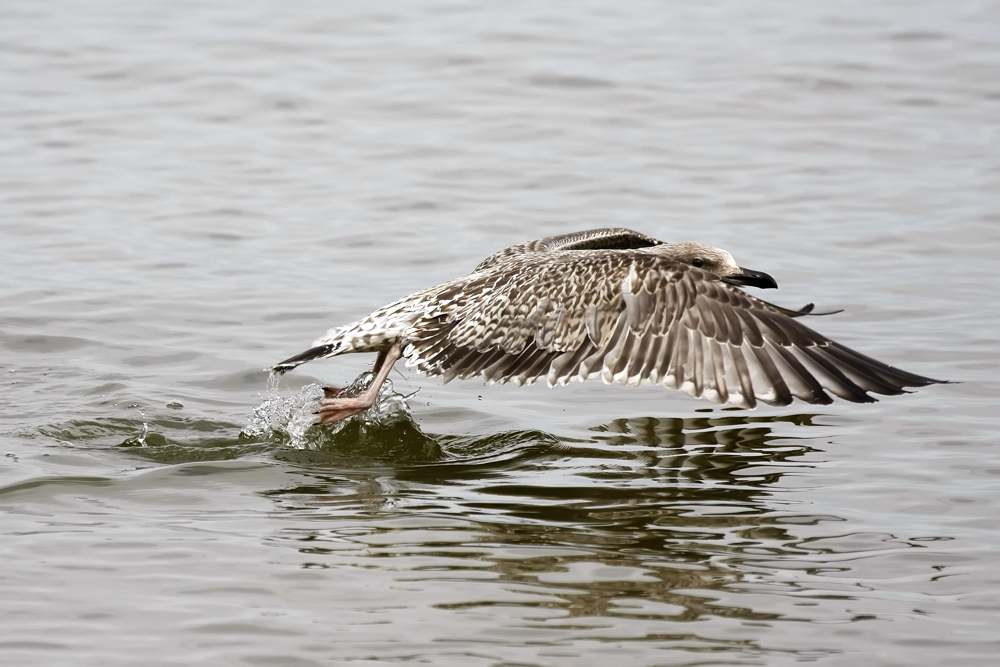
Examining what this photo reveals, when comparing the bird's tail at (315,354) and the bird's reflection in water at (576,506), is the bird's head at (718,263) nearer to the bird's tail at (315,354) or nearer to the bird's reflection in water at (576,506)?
the bird's reflection in water at (576,506)

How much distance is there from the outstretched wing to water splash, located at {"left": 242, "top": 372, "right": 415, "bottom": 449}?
612 mm

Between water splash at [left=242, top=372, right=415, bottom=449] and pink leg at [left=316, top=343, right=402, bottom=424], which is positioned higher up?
pink leg at [left=316, top=343, right=402, bottom=424]

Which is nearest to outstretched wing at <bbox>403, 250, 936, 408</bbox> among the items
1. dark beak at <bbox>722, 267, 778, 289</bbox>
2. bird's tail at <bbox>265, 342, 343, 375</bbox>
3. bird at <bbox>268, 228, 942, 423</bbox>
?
bird at <bbox>268, 228, 942, 423</bbox>

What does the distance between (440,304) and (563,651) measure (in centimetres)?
285

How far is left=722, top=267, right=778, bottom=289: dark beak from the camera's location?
24.2 ft

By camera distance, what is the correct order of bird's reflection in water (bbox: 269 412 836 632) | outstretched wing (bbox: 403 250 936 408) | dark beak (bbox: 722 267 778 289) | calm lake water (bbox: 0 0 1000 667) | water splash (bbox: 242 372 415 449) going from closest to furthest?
1. calm lake water (bbox: 0 0 1000 667)
2. bird's reflection in water (bbox: 269 412 836 632)
3. outstretched wing (bbox: 403 250 936 408)
4. water splash (bbox: 242 372 415 449)
5. dark beak (bbox: 722 267 778 289)

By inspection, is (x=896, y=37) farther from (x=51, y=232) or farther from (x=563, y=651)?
(x=563, y=651)

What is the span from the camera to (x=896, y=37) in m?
17.6

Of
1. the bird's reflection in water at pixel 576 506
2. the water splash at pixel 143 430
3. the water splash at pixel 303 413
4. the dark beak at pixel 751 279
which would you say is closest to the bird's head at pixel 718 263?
the dark beak at pixel 751 279

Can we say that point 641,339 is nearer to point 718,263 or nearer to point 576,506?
point 576,506

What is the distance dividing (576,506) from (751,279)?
1.95 meters

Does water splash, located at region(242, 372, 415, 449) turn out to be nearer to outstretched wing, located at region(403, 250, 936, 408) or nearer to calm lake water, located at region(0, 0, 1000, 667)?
calm lake water, located at region(0, 0, 1000, 667)

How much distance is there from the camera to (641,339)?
21.4 ft

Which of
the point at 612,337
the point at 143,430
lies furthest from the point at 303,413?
the point at 612,337
